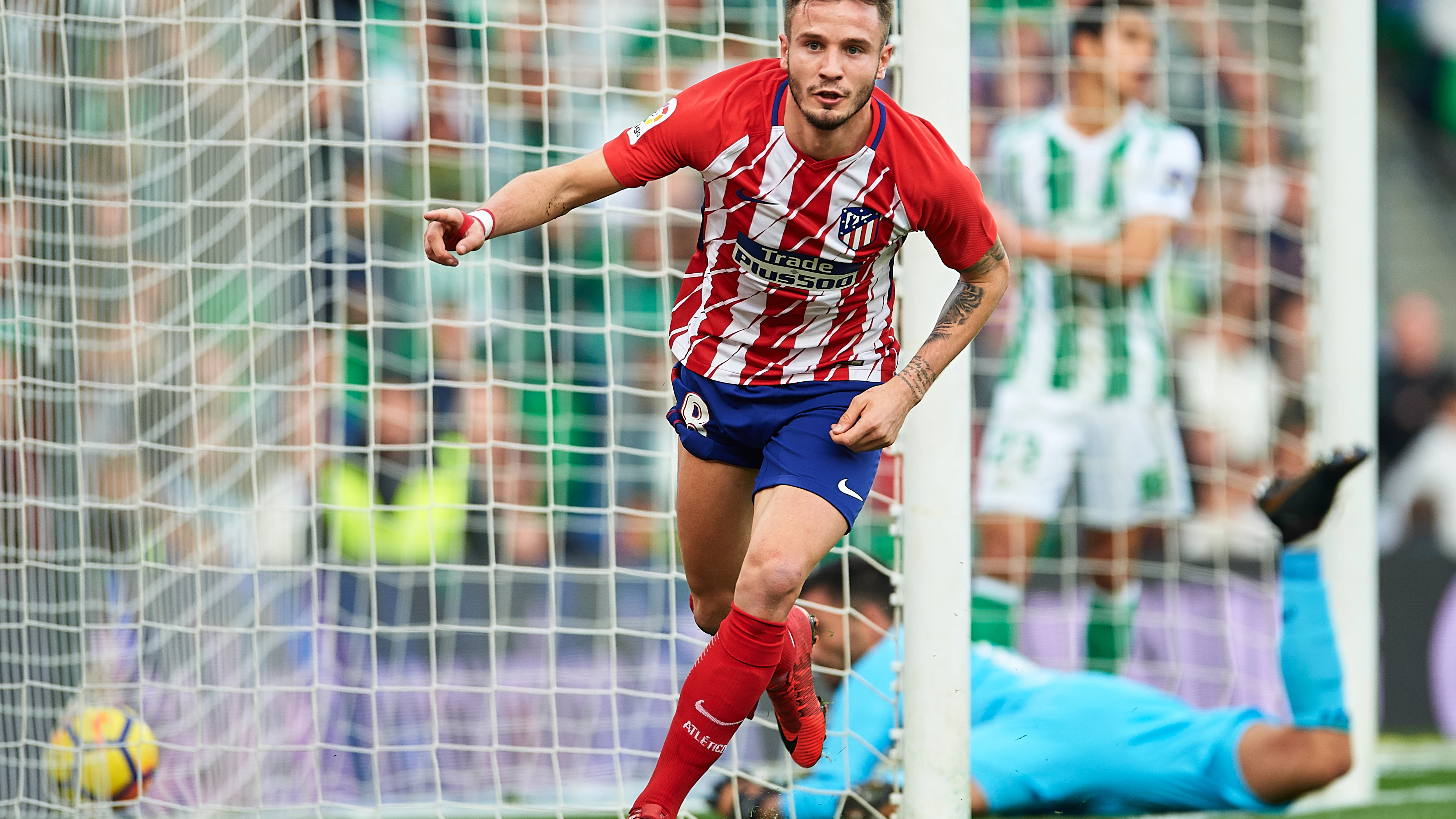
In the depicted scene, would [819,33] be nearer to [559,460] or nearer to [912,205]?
[912,205]

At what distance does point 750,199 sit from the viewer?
115 inches

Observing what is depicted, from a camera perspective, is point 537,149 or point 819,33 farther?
point 537,149

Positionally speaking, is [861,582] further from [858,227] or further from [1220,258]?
[1220,258]

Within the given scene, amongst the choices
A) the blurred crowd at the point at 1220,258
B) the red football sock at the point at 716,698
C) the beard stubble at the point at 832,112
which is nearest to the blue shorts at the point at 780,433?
the red football sock at the point at 716,698

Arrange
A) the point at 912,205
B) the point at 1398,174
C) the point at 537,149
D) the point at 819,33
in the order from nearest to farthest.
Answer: the point at 819,33
the point at 912,205
the point at 537,149
the point at 1398,174

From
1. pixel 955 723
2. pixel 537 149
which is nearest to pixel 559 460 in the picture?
pixel 537 149

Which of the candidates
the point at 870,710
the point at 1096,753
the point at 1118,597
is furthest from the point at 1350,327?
the point at 870,710

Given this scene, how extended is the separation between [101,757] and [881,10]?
3.38m

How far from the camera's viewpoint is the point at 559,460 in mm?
6496

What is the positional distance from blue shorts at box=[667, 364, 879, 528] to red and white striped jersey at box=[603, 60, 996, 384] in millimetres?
34

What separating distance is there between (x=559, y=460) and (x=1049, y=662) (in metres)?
2.39

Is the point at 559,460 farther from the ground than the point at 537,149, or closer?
closer

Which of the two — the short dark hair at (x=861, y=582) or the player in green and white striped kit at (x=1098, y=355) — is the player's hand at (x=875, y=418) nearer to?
the short dark hair at (x=861, y=582)

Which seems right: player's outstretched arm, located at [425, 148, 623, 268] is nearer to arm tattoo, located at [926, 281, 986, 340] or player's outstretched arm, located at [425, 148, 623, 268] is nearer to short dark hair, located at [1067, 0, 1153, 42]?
arm tattoo, located at [926, 281, 986, 340]
